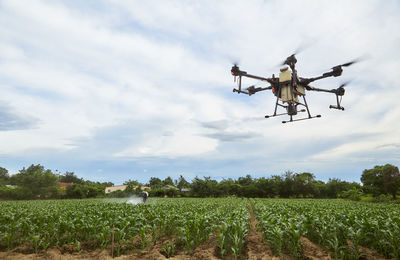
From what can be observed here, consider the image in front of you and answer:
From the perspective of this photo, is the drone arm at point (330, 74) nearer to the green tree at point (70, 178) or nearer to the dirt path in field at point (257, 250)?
the dirt path in field at point (257, 250)

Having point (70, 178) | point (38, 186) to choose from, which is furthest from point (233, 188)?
point (70, 178)

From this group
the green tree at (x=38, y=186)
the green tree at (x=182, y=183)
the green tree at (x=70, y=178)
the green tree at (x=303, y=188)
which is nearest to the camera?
the green tree at (x=38, y=186)

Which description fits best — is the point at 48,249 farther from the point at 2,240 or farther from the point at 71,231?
the point at 2,240

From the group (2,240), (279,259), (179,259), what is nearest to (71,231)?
(2,240)

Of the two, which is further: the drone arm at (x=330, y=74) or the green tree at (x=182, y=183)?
the green tree at (x=182, y=183)

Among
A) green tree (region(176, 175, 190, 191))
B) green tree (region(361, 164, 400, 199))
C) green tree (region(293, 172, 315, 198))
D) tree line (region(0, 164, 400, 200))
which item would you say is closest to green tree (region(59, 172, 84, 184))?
tree line (region(0, 164, 400, 200))

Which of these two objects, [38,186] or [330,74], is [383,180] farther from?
[38,186]

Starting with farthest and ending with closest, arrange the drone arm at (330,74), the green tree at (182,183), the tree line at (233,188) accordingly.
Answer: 1. the green tree at (182,183)
2. the tree line at (233,188)
3. the drone arm at (330,74)

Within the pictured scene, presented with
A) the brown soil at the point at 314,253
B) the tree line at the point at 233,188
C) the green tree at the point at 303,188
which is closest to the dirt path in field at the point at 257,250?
the brown soil at the point at 314,253
